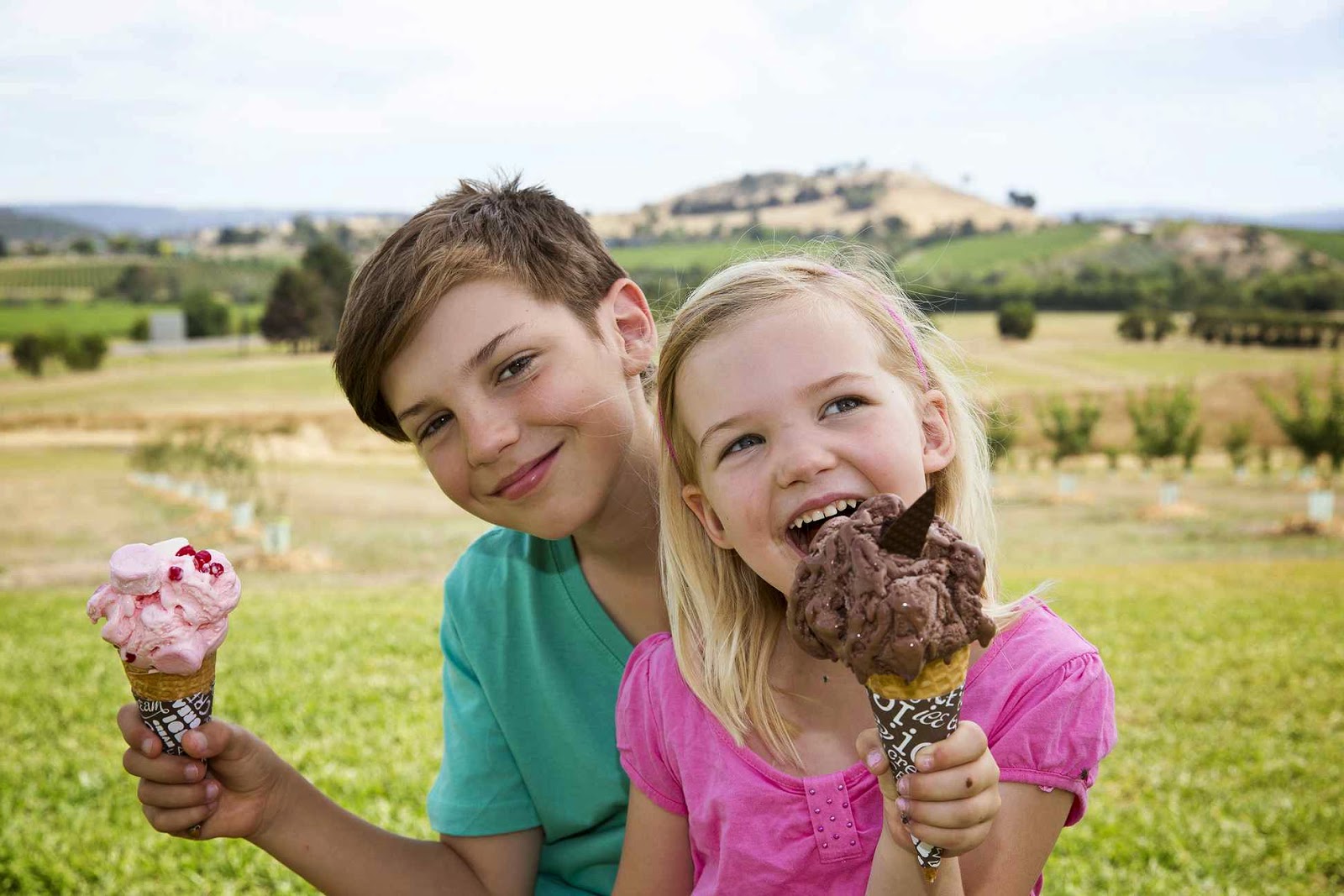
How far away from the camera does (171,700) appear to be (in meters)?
1.83

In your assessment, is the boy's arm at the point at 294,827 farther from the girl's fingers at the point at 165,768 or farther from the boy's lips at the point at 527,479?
the boy's lips at the point at 527,479

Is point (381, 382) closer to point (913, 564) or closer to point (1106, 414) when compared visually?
point (913, 564)

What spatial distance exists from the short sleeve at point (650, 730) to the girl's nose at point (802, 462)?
0.57 m

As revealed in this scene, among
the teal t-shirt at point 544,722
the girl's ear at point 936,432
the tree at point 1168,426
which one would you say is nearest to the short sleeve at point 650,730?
the teal t-shirt at point 544,722

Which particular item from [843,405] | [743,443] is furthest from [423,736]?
[843,405]

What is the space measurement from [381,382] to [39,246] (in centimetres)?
1593

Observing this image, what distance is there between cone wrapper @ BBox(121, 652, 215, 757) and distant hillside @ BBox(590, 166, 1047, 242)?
20963 millimetres

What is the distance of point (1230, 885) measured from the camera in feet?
13.3

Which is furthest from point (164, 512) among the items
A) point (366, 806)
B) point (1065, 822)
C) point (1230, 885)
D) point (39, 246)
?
point (1065, 822)

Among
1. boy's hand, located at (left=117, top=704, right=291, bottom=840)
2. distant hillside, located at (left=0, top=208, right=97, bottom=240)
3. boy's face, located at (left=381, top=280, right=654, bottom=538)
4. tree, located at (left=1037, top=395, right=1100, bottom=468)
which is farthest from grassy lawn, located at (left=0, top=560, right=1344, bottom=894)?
distant hillside, located at (left=0, top=208, right=97, bottom=240)

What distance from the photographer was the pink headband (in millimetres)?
1797

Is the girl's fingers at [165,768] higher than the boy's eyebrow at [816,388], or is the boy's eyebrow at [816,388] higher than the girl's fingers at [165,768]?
the boy's eyebrow at [816,388]

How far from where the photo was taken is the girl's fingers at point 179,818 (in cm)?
185

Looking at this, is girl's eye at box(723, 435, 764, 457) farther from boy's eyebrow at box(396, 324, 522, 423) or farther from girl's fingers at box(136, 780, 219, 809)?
girl's fingers at box(136, 780, 219, 809)
